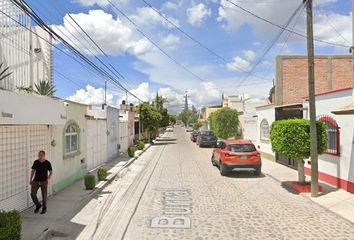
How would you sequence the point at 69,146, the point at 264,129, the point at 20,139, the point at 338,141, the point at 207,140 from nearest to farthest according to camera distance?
the point at 20,139
the point at 338,141
the point at 69,146
the point at 264,129
the point at 207,140

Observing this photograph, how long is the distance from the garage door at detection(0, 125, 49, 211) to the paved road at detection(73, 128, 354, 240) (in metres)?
1.73

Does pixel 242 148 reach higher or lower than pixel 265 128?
lower

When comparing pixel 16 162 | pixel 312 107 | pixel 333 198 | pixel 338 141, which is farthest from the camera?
pixel 338 141

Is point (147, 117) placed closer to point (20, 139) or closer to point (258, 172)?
point (258, 172)

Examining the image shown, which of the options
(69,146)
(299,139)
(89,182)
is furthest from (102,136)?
(299,139)

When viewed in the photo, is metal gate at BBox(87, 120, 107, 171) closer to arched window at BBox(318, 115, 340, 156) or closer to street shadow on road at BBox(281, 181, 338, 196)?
street shadow on road at BBox(281, 181, 338, 196)

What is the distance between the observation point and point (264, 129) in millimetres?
28422

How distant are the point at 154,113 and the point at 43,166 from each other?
39950mm

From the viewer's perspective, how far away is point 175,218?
10438 mm

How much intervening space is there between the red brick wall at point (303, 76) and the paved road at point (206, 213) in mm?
10710

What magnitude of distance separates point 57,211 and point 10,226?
3.81 meters

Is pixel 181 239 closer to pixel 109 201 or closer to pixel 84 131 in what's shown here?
pixel 109 201

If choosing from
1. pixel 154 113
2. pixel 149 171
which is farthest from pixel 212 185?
pixel 154 113

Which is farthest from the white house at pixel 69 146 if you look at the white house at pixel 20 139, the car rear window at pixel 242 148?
the car rear window at pixel 242 148
